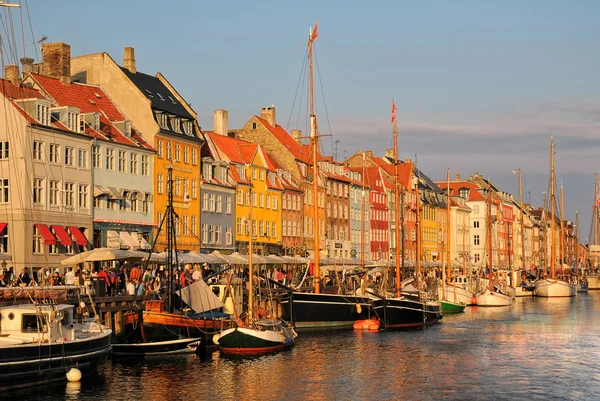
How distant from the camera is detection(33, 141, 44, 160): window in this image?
62.2 m

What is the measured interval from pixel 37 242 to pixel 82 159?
7.81 meters

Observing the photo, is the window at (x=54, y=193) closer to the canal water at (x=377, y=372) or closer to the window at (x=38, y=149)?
the window at (x=38, y=149)

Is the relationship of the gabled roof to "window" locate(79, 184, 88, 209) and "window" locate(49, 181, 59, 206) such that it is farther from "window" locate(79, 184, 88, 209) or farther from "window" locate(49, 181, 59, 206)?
"window" locate(49, 181, 59, 206)

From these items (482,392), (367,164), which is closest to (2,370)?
(482,392)

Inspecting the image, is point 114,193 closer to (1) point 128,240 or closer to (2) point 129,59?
(1) point 128,240

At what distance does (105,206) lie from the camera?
229ft

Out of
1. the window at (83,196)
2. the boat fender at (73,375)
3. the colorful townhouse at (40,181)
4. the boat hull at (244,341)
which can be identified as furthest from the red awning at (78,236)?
the boat fender at (73,375)

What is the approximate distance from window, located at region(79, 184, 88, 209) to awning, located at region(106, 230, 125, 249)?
10.3 ft

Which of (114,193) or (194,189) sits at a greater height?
(194,189)

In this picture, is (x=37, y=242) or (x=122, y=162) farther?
(x=122, y=162)

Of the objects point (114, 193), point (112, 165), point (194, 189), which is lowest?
point (114, 193)

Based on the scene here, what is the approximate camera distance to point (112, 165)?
233ft

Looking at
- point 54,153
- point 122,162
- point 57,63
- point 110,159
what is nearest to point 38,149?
point 54,153

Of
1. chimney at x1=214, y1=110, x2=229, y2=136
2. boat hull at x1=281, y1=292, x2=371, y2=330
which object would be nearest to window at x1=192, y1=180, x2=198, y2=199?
chimney at x1=214, y1=110, x2=229, y2=136
